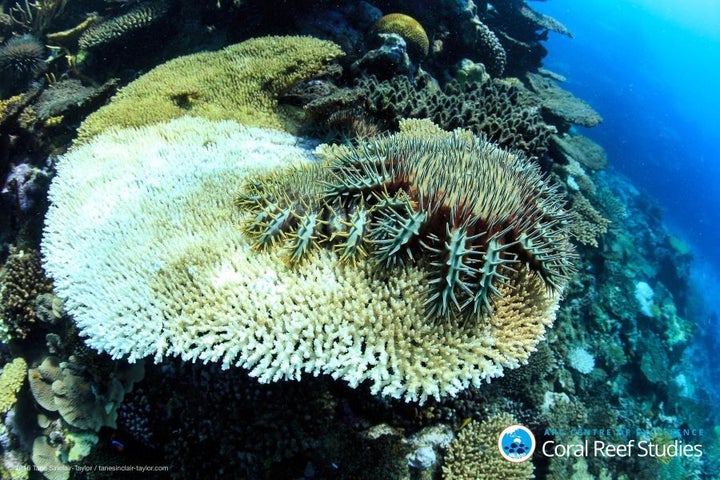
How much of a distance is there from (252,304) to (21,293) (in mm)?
4286

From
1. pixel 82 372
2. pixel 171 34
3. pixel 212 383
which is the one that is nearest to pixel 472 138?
pixel 212 383

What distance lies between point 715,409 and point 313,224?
71.3ft

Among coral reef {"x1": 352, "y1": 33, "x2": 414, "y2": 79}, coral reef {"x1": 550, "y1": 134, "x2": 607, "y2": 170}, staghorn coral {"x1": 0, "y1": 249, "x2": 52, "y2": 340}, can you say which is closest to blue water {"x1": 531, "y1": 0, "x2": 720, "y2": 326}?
coral reef {"x1": 550, "y1": 134, "x2": 607, "y2": 170}

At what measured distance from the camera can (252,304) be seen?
291 centimetres

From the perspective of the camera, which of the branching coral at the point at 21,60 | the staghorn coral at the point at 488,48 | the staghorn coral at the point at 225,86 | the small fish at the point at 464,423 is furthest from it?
the staghorn coral at the point at 488,48

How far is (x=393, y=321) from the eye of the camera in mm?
2875

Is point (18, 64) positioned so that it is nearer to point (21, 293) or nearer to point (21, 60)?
point (21, 60)

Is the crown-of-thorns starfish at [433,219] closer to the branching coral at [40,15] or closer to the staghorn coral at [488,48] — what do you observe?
the staghorn coral at [488,48]

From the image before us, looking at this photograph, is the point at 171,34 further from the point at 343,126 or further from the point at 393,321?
the point at 393,321

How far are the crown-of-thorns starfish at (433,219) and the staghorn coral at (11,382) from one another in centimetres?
394

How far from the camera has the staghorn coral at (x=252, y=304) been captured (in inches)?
108

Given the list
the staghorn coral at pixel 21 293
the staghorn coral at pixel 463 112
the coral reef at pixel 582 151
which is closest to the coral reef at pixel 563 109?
the coral reef at pixel 582 151

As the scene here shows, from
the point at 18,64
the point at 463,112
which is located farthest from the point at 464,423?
the point at 18,64

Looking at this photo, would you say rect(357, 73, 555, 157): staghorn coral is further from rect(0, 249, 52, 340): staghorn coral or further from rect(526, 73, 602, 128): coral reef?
rect(0, 249, 52, 340): staghorn coral
